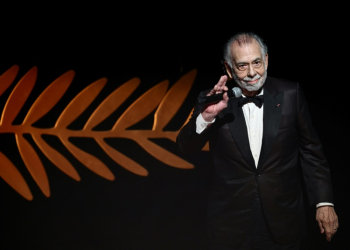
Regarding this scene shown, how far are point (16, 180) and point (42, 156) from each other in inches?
8.6

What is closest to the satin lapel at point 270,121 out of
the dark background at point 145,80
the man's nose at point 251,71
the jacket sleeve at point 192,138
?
the man's nose at point 251,71

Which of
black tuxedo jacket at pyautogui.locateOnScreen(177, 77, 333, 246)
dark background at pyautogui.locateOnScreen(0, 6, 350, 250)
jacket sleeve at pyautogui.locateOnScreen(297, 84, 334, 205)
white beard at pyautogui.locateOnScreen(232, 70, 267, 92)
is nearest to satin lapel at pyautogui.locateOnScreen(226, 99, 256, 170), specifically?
black tuxedo jacket at pyautogui.locateOnScreen(177, 77, 333, 246)

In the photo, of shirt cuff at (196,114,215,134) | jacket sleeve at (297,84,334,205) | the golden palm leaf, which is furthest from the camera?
the golden palm leaf

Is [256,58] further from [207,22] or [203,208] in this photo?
[203,208]

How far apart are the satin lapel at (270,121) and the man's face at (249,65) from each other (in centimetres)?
7

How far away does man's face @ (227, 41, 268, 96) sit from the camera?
4.95 ft

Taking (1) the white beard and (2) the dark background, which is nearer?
(1) the white beard

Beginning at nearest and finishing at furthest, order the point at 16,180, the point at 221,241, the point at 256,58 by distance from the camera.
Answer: the point at 256,58, the point at 221,241, the point at 16,180

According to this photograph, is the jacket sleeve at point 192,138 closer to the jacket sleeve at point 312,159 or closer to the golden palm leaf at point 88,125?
the jacket sleeve at point 312,159

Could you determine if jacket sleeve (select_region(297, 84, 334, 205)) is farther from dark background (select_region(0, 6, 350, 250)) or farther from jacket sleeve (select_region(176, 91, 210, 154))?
dark background (select_region(0, 6, 350, 250))

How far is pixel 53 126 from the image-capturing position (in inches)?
99.7

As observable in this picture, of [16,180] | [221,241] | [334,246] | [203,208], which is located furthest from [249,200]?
[16,180]

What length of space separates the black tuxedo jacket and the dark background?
810 millimetres

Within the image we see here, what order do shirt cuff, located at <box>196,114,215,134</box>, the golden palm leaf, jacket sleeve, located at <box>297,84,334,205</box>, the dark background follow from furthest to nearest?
the golden palm leaf
the dark background
jacket sleeve, located at <box>297,84,334,205</box>
shirt cuff, located at <box>196,114,215,134</box>
